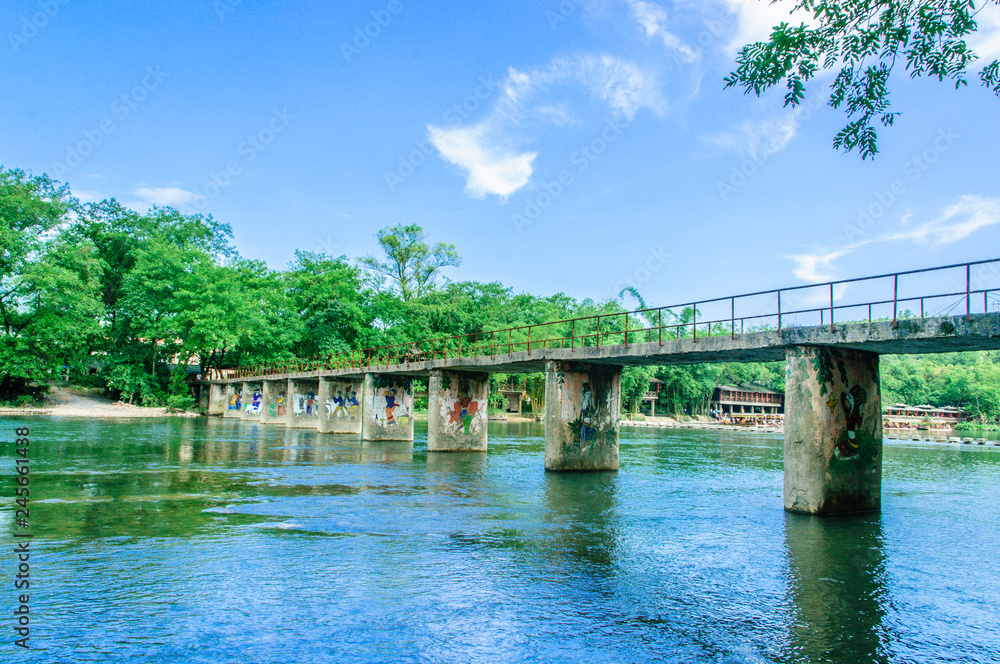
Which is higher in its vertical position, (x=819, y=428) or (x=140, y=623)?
(x=819, y=428)

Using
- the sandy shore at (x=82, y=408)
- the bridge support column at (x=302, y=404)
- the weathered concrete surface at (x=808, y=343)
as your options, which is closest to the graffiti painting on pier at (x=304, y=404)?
the bridge support column at (x=302, y=404)

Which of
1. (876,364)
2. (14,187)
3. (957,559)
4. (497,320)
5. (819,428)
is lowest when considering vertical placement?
(957,559)

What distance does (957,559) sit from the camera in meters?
12.5

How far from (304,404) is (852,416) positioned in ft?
136

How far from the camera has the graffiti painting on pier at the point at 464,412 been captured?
104 feet

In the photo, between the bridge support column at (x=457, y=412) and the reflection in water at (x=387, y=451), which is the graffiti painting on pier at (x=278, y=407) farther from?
the bridge support column at (x=457, y=412)

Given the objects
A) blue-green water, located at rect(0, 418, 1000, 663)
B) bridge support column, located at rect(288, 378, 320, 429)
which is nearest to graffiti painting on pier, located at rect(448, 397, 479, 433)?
blue-green water, located at rect(0, 418, 1000, 663)

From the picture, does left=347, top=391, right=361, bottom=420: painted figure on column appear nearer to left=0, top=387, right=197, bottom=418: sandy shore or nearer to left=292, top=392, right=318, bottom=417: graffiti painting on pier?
left=292, top=392, right=318, bottom=417: graffiti painting on pier

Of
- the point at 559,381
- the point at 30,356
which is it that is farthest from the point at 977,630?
the point at 30,356

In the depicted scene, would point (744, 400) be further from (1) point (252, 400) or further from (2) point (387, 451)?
(2) point (387, 451)

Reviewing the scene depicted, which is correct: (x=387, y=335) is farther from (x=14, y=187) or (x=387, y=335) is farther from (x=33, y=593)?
(x=33, y=593)

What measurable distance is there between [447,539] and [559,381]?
37.8 ft

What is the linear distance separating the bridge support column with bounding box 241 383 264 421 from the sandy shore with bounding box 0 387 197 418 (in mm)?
7028

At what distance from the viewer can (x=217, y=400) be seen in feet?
217
